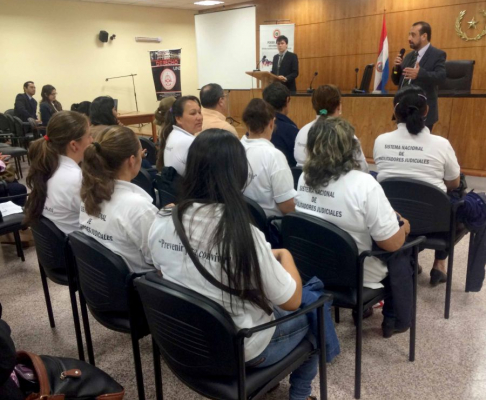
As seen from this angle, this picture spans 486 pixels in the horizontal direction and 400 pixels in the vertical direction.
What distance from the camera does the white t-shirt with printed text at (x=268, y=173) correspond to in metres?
2.19

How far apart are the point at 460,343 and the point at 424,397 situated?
1.59ft

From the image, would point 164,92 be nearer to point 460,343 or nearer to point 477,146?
point 477,146

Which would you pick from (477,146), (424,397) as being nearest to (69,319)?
(424,397)

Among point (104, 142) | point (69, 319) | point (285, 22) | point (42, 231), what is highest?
point (285, 22)

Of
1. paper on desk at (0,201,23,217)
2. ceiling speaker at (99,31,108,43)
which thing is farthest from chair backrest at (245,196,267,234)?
ceiling speaker at (99,31,108,43)

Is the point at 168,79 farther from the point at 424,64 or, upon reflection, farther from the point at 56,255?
the point at 56,255

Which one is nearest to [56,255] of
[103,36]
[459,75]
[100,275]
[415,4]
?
[100,275]

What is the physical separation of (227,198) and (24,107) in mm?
7514

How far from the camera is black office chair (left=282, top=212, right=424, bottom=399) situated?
5.18ft

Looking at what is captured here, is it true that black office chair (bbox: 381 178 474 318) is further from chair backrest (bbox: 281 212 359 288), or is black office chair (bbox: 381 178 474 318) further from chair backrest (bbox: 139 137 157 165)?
chair backrest (bbox: 139 137 157 165)

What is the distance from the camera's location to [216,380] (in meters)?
1.25

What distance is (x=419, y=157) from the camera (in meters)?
2.26

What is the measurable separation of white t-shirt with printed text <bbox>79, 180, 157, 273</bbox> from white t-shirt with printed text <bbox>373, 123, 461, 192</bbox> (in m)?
1.37

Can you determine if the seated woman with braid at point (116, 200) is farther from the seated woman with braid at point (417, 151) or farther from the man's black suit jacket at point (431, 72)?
the man's black suit jacket at point (431, 72)
